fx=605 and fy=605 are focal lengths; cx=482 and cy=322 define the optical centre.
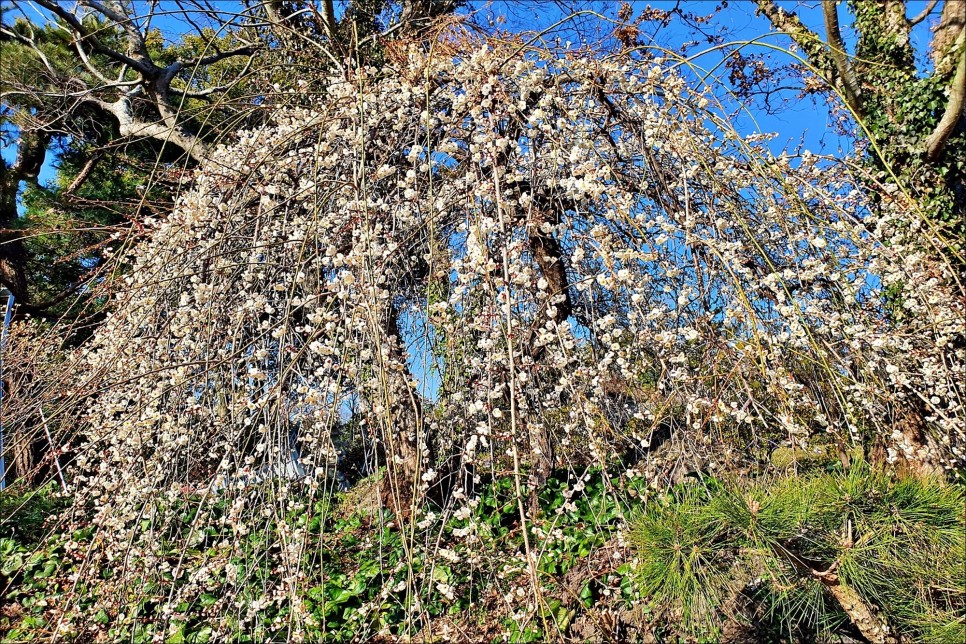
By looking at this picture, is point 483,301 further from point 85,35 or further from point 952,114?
point 85,35

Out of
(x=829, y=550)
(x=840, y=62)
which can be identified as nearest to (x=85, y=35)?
(x=840, y=62)

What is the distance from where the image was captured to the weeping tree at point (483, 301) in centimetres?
177

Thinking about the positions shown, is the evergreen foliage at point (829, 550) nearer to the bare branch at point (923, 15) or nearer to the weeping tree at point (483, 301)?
the weeping tree at point (483, 301)

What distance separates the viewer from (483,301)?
1.90 metres

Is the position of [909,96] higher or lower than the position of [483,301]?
higher

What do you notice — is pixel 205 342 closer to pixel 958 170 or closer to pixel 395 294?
pixel 395 294

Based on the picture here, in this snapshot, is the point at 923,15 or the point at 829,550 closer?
the point at 829,550

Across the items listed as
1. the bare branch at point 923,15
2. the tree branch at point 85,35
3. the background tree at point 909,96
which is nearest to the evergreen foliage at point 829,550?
the background tree at point 909,96

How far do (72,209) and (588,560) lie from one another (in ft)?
18.6

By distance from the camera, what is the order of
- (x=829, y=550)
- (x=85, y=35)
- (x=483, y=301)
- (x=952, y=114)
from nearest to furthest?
1. (x=829, y=550)
2. (x=483, y=301)
3. (x=952, y=114)
4. (x=85, y=35)

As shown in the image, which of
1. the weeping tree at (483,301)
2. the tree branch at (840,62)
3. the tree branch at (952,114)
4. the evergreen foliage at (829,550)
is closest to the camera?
the evergreen foliage at (829,550)

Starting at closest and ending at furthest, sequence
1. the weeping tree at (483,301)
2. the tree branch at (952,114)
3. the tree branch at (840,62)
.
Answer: the weeping tree at (483,301) < the tree branch at (952,114) < the tree branch at (840,62)

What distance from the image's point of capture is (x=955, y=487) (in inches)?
56.1

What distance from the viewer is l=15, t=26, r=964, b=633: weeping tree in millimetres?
1767
